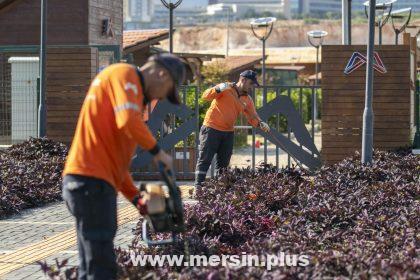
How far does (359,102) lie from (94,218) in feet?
33.7

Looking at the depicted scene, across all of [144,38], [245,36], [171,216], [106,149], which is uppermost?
[245,36]

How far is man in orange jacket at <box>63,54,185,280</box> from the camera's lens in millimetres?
5520

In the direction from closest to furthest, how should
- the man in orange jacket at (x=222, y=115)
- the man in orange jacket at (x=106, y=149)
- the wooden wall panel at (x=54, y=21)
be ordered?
the man in orange jacket at (x=106, y=149) → the man in orange jacket at (x=222, y=115) → the wooden wall panel at (x=54, y=21)

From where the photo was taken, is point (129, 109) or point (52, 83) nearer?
point (129, 109)

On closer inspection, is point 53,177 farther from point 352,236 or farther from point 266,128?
point 352,236

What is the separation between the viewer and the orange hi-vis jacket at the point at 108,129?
545 centimetres

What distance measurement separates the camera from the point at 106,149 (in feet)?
18.5

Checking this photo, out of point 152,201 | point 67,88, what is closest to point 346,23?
point 67,88

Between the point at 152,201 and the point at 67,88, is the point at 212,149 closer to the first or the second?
the point at 67,88

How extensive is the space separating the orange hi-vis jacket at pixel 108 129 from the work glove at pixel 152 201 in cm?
27

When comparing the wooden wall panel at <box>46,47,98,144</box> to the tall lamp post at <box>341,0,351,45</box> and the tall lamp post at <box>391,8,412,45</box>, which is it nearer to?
the tall lamp post at <box>341,0,351,45</box>

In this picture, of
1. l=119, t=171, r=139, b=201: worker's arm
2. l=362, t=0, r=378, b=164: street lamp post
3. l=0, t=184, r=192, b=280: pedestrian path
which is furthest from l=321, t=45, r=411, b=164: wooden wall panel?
l=119, t=171, r=139, b=201: worker's arm

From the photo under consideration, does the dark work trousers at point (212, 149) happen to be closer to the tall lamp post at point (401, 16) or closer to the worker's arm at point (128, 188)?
the worker's arm at point (128, 188)

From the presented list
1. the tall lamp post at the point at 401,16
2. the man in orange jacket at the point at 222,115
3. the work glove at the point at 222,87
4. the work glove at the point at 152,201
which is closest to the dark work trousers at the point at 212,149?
the man in orange jacket at the point at 222,115
